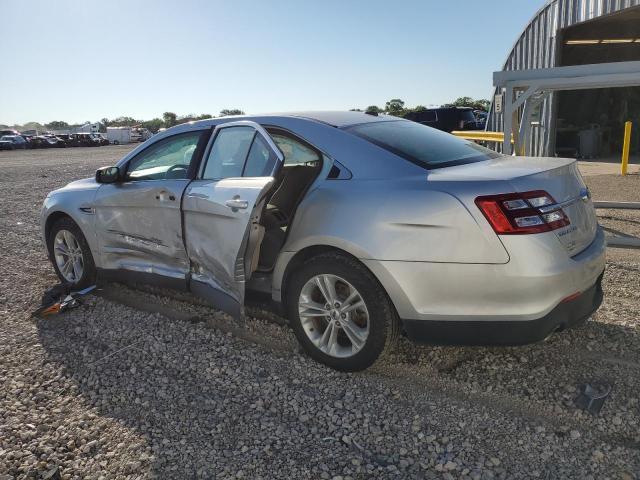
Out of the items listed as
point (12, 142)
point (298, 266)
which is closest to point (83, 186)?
point (298, 266)

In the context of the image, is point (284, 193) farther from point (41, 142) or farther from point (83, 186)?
point (41, 142)

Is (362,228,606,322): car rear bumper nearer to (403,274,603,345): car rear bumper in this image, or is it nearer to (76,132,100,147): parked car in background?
(403,274,603,345): car rear bumper

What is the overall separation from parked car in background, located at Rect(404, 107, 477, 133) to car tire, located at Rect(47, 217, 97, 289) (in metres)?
17.8

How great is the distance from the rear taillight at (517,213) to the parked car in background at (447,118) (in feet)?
63.2

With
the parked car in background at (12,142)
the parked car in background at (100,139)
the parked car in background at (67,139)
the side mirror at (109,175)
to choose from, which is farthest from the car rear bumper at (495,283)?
the parked car in background at (100,139)

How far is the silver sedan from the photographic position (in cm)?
281

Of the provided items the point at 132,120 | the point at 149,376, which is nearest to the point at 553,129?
the point at 149,376

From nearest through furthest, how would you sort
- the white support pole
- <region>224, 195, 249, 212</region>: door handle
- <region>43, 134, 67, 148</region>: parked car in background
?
<region>224, 195, 249, 212</region>: door handle
the white support pole
<region>43, 134, 67, 148</region>: parked car in background

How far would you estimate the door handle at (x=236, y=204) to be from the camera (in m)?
3.53

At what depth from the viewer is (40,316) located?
463 cm

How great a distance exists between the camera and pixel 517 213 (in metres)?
2.78

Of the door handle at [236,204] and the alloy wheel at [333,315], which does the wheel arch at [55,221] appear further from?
the alloy wheel at [333,315]

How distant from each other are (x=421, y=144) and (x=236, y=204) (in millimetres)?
1285

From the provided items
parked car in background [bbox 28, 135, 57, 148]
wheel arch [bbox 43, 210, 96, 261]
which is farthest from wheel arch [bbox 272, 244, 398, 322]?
parked car in background [bbox 28, 135, 57, 148]
